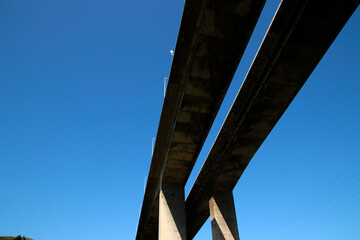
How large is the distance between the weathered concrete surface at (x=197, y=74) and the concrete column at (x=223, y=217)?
99.4 inches

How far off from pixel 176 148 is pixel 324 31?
8121 mm

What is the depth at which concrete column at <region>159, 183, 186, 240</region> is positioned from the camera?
13.4m

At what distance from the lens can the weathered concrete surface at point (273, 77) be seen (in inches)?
309

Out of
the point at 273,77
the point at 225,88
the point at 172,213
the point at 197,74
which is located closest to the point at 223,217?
the point at 172,213

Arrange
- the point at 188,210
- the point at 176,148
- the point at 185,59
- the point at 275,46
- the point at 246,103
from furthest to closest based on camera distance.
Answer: the point at 188,210 → the point at 176,148 → the point at 246,103 → the point at 185,59 → the point at 275,46

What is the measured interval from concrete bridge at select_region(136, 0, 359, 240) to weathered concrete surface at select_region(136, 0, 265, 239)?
33mm

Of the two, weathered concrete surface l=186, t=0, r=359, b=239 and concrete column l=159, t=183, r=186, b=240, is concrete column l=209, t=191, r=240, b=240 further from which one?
concrete column l=159, t=183, r=186, b=240

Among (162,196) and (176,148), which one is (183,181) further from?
(176,148)

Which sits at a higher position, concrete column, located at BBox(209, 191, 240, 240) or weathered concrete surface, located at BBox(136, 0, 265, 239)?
weathered concrete surface, located at BBox(136, 0, 265, 239)

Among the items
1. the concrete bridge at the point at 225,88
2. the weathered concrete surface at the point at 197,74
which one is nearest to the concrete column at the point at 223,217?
the concrete bridge at the point at 225,88

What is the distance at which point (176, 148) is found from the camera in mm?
13008

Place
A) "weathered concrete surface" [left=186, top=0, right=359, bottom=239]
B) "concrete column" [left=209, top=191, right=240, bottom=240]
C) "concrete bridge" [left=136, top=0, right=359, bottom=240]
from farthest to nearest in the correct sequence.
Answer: "concrete column" [left=209, top=191, right=240, bottom=240], "concrete bridge" [left=136, top=0, right=359, bottom=240], "weathered concrete surface" [left=186, top=0, right=359, bottom=239]

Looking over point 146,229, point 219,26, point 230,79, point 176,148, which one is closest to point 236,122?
point 230,79

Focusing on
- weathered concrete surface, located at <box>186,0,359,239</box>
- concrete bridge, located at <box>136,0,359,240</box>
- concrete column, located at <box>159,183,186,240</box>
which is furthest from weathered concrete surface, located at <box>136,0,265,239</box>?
weathered concrete surface, located at <box>186,0,359,239</box>
